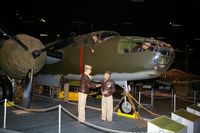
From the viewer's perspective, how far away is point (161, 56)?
8844mm

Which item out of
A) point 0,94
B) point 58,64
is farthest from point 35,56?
point 0,94

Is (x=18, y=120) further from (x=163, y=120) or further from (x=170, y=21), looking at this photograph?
(x=170, y=21)

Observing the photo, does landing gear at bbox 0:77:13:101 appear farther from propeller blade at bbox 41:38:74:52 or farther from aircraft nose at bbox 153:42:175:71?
aircraft nose at bbox 153:42:175:71

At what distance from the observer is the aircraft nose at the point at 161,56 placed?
880cm

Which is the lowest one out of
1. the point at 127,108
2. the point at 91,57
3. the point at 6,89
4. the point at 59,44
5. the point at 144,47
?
the point at 127,108

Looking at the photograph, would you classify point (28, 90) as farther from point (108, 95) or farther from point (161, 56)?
point (161, 56)

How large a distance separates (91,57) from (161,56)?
112 inches

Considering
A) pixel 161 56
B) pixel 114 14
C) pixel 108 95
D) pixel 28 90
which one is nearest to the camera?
pixel 108 95

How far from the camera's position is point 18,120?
8703 millimetres

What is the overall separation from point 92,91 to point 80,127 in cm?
Result: 706

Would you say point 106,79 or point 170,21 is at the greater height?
point 170,21

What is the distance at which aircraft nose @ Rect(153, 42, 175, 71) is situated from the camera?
347 inches

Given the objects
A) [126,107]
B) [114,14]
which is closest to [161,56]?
[126,107]

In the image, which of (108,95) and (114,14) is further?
(114,14)
